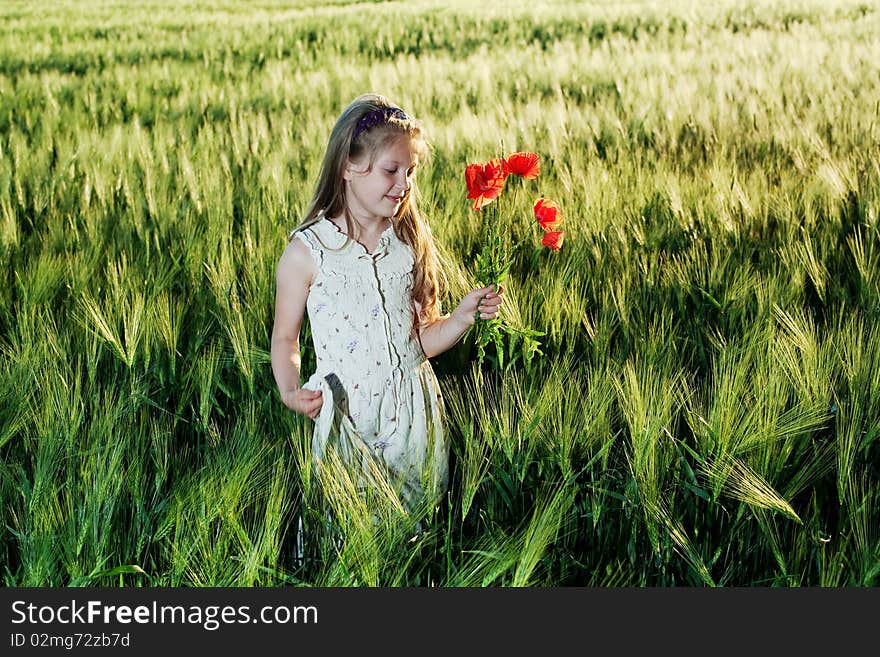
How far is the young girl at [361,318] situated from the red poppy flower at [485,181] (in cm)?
16

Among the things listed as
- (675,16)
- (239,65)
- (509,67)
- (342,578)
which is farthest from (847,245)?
(675,16)

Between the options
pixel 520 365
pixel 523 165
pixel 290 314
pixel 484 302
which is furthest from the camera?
pixel 520 365

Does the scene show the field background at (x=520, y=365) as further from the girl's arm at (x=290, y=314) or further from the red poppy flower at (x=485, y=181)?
the red poppy flower at (x=485, y=181)

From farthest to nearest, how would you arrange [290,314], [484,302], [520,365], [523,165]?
[520,365]
[290,314]
[484,302]
[523,165]

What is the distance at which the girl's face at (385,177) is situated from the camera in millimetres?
1409

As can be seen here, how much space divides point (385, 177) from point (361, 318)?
233 mm

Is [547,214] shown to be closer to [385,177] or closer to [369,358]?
[385,177]

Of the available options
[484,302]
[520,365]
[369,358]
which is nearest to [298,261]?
[369,358]

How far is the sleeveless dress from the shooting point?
1.47m

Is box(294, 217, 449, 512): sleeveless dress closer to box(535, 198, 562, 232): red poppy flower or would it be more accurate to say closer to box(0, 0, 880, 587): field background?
box(0, 0, 880, 587): field background

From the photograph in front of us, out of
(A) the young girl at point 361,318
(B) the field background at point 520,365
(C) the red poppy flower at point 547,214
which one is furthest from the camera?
(A) the young girl at point 361,318

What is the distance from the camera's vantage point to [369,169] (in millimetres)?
1416

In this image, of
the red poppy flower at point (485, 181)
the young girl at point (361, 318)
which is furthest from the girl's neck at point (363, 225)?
the red poppy flower at point (485, 181)

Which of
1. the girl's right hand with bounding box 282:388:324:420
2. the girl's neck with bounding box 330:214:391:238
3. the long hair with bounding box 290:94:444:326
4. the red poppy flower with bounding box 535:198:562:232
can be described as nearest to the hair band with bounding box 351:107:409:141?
the long hair with bounding box 290:94:444:326
